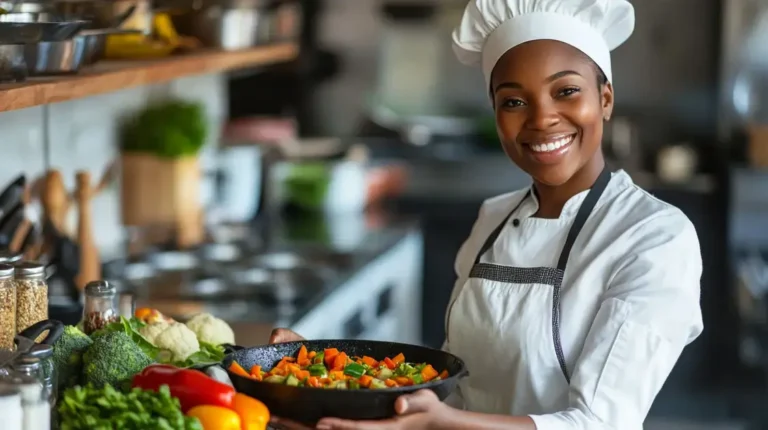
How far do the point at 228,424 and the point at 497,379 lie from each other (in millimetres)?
745

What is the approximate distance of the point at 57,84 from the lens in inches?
101

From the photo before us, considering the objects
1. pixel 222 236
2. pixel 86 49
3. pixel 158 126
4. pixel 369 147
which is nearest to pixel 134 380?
pixel 86 49

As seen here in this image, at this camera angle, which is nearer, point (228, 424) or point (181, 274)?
point (228, 424)

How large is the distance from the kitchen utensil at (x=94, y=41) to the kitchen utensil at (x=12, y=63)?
0.88 feet

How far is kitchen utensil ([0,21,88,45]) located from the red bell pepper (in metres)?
0.78

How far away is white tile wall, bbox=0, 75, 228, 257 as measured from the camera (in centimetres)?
357

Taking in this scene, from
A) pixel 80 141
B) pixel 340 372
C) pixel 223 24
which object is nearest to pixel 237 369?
pixel 340 372

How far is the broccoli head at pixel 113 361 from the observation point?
2.07 meters

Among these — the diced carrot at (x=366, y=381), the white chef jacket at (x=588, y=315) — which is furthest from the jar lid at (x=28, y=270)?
the white chef jacket at (x=588, y=315)

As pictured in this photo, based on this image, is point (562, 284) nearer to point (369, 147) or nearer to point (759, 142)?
point (759, 142)

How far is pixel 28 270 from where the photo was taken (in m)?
2.31

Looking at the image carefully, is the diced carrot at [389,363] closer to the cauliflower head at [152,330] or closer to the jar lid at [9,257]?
the cauliflower head at [152,330]

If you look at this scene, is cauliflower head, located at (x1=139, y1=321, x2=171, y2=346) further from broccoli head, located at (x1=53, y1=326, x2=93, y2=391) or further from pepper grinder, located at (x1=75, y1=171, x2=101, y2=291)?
pepper grinder, located at (x1=75, y1=171, x2=101, y2=291)

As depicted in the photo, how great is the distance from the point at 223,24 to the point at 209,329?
1934mm
